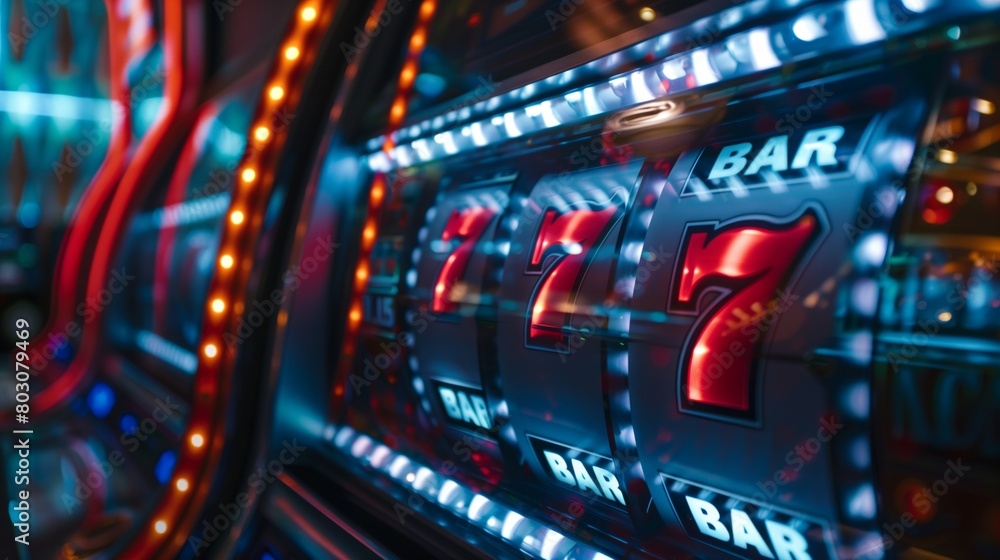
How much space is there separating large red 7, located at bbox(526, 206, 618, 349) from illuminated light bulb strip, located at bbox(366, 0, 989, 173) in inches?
5.5

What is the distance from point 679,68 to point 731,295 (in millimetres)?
266

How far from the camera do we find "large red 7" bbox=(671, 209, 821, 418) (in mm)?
746

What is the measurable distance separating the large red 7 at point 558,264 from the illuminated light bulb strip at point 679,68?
141mm

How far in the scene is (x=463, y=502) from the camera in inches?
42.6

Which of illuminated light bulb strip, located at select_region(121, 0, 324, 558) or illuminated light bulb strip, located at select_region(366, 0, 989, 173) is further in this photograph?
illuminated light bulb strip, located at select_region(121, 0, 324, 558)

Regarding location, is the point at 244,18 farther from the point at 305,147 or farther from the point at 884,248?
the point at 884,248

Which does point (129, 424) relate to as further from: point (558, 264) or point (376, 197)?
point (558, 264)

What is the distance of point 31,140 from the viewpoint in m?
5.87

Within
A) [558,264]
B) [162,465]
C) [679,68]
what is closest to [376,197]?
[558,264]

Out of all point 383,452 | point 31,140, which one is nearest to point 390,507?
point 383,452

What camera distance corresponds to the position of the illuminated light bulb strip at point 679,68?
0.67m

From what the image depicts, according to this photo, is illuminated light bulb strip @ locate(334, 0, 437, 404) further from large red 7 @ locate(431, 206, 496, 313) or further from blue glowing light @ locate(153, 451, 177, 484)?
blue glowing light @ locate(153, 451, 177, 484)

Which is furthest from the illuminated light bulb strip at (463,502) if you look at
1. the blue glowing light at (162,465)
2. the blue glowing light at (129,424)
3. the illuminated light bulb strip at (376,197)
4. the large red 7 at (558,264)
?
the blue glowing light at (129,424)

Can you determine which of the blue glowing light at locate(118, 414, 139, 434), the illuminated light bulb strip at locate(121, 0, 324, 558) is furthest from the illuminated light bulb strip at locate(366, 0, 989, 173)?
the blue glowing light at locate(118, 414, 139, 434)
